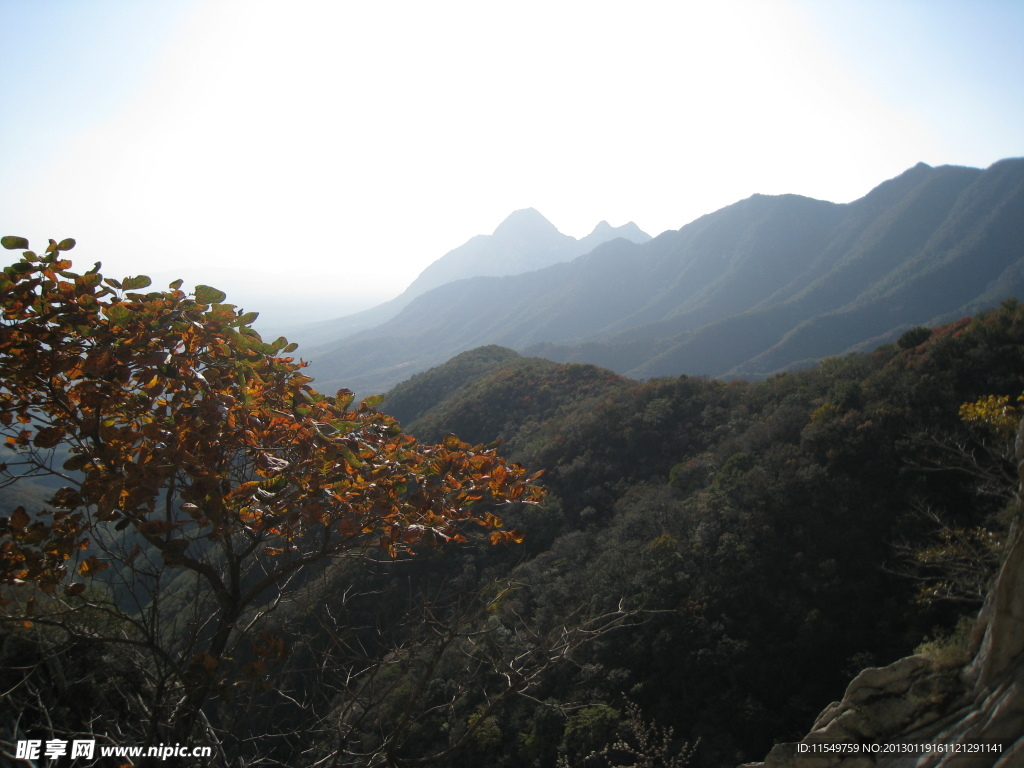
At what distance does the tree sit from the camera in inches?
71.0

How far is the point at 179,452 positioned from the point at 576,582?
14014 millimetres

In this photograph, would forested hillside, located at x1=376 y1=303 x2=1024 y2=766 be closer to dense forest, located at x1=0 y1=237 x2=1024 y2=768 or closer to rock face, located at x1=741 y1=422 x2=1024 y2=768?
dense forest, located at x1=0 y1=237 x2=1024 y2=768

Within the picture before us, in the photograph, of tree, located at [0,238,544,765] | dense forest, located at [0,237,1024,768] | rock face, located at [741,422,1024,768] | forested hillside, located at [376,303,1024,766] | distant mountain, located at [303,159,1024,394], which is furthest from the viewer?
distant mountain, located at [303,159,1024,394]

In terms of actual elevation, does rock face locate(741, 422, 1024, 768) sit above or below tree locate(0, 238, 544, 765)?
below

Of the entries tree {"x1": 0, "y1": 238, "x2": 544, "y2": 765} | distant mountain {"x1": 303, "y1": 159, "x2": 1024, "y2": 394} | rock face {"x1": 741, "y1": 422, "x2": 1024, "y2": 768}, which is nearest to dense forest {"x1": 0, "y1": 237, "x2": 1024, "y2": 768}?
tree {"x1": 0, "y1": 238, "x2": 544, "y2": 765}

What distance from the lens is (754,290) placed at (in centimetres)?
10831

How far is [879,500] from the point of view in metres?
12.4

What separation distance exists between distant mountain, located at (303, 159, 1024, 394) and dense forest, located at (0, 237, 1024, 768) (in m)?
60.0

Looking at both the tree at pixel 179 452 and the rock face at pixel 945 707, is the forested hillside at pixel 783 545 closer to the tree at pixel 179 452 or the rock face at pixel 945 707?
the rock face at pixel 945 707

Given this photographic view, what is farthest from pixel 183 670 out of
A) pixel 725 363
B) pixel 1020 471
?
pixel 725 363

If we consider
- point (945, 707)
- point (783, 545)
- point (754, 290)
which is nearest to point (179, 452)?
point (945, 707)

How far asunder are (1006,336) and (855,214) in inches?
4737

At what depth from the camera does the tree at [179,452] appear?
180cm

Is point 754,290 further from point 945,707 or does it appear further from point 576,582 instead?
point 945,707
